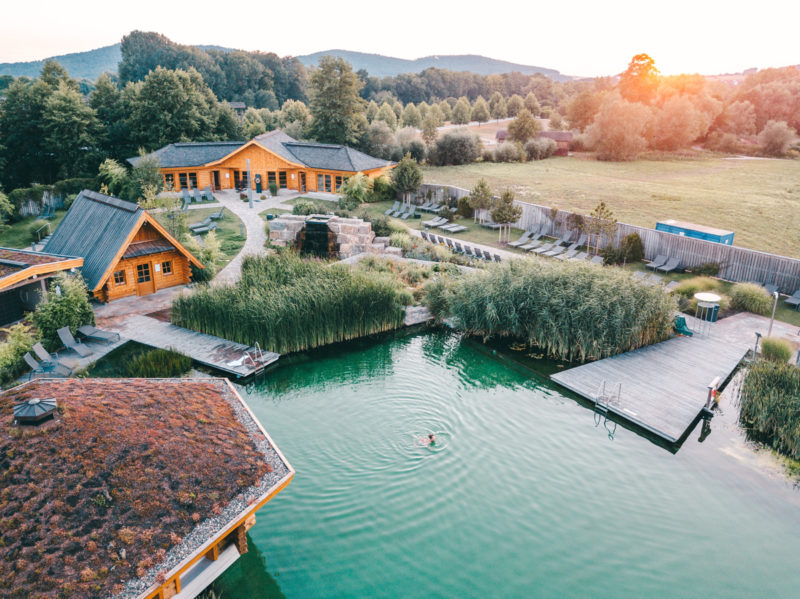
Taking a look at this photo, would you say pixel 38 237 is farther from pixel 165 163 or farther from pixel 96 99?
pixel 96 99

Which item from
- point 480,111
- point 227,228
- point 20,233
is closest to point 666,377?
point 227,228

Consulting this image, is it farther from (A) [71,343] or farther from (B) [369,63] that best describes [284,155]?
(B) [369,63]

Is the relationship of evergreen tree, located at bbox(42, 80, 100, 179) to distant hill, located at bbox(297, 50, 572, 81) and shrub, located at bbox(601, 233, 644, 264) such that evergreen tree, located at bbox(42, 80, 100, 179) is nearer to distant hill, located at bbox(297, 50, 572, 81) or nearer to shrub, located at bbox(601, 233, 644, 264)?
shrub, located at bbox(601, 233, 644, 264)

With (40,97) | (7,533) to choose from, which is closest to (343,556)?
(7,533)

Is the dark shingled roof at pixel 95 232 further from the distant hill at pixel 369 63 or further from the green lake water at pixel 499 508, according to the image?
the distant hill at pixel 369 63

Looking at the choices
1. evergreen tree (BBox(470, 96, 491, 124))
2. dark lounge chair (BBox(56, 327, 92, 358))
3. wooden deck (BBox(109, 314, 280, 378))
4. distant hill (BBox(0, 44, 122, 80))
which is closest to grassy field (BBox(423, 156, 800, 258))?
wooden deck (BBox(109, 314, 280, 378))
